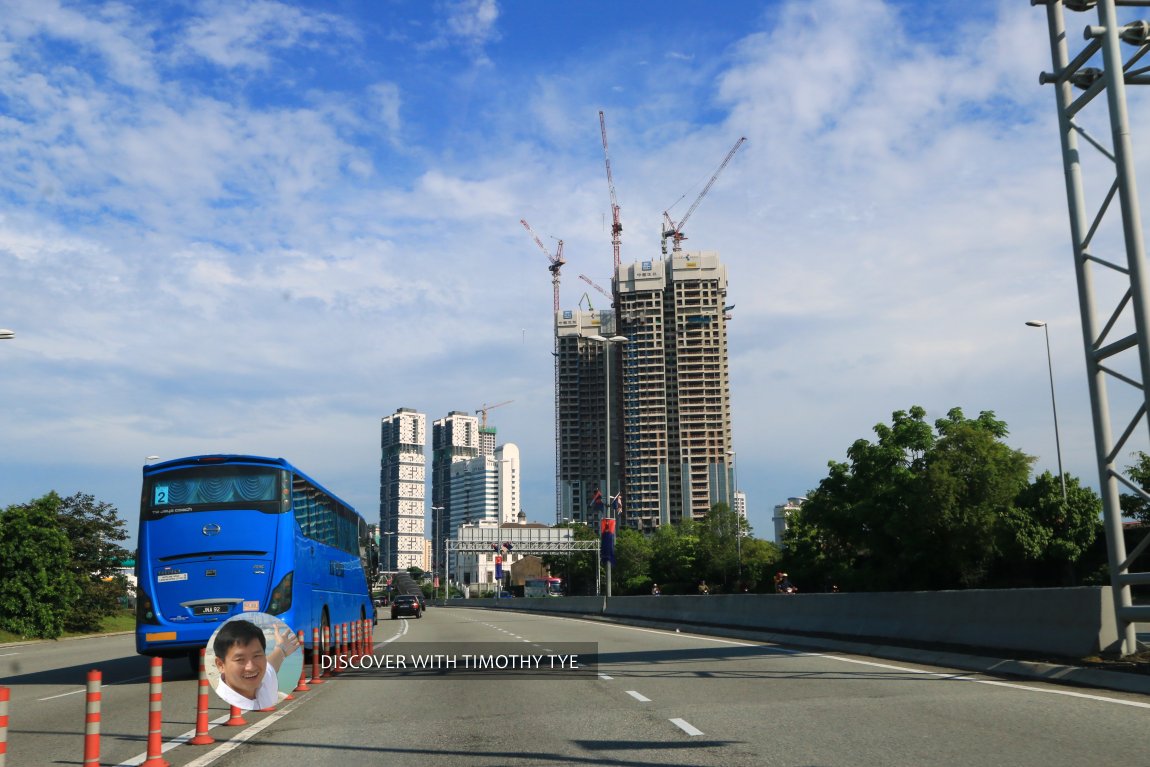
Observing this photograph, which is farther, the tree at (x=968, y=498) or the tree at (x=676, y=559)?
the tree at (x=676, y=559)

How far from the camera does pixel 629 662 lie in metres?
19.8

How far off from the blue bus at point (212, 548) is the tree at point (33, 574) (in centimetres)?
2759

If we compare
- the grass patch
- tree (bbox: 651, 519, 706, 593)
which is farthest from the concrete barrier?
tree (bbox: 651, 519, 706, 593)

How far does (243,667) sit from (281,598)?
500cm

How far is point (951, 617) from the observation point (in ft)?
63.2

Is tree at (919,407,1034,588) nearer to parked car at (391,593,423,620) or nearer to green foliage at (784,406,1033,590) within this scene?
green foliage at (784,406,1033,590)

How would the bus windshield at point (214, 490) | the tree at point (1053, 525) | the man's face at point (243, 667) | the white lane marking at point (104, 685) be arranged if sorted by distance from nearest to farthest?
1. the man's face at point (243, 667)
2. the white lane marking at point (104, 685)
3. the bus windshield at point (214, 490)
4. the tree at point (1053, 525)

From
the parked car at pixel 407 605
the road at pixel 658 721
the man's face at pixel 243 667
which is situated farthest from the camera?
the parked car at pixel 407 605

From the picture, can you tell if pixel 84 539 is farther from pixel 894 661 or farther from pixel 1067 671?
pixel 1067 671

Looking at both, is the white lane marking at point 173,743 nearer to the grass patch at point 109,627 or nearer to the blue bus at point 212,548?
the blue bus at point 212,548

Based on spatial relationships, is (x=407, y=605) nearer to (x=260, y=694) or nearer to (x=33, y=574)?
(x=33, y=574)

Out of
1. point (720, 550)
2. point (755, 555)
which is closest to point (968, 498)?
point (720, 550)

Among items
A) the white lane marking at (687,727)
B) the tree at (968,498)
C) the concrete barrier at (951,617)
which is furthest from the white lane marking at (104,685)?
the tree at (968,498)

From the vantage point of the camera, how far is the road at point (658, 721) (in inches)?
347
